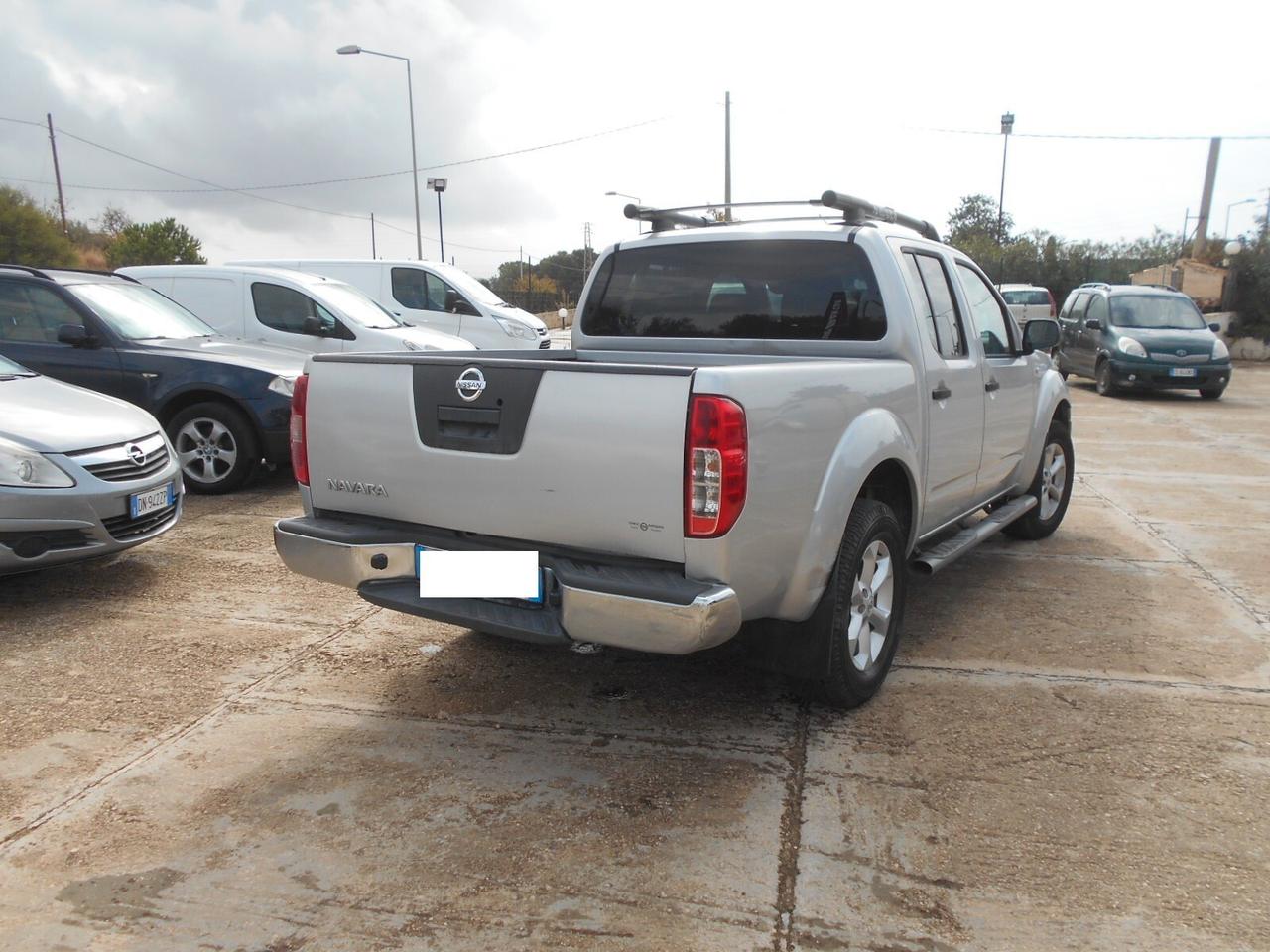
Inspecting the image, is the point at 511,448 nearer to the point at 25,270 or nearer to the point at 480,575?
the point at 480,575

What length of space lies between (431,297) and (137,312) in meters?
5.95

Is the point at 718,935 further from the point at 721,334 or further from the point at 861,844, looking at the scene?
the point at 721,334

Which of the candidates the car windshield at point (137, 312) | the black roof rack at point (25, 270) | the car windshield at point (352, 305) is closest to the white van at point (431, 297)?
the car windshield at point (352, 305)

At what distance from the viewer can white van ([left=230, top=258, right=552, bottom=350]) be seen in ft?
43.2

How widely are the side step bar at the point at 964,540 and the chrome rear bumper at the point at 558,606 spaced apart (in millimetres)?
1551

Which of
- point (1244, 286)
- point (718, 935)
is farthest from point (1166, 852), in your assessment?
point (1244, 286)

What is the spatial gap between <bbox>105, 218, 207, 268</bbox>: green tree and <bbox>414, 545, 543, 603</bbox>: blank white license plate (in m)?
51.3

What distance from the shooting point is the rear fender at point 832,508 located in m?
3.11

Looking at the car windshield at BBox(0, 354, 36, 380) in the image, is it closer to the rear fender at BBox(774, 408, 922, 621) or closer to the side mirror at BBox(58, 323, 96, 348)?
the side mirror at BBox(58, 323, 96, 348)

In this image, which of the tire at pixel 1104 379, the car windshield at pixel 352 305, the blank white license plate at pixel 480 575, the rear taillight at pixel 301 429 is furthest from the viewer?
the tire at pixel 1104 379

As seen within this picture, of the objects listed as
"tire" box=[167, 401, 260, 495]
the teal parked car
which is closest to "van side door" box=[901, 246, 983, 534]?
"tire" box=[167, 401, 260, 495]

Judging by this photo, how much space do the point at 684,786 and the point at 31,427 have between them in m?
3.78

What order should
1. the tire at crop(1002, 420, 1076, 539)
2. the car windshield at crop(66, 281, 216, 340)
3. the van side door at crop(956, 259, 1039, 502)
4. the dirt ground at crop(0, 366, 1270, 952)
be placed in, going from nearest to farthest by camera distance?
the dirt ground at crop(0, 366, 1270, 952)
the van side door at crop(956, 259, 1039, 502)
the tire at crop(1002, 420, 1076, 539)
the car windshield at crop(66, 281, 216, 340)

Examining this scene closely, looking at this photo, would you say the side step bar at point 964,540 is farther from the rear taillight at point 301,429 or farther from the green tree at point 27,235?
the green tree at point 27,235
